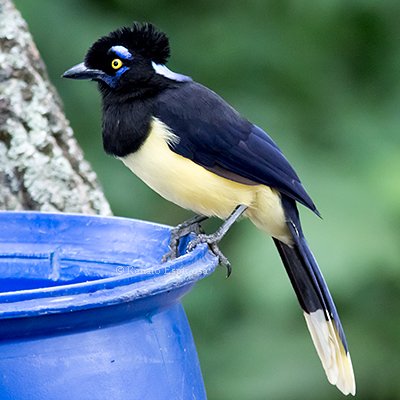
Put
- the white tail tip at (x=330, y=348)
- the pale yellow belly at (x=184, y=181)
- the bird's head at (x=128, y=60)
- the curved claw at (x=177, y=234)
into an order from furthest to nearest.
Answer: the white tail tip at (x=330, y=348)
the bird's head at (x=128, y=60)
the pale yellow belly at (x=184, y=181)
the curved claw at (x=177, y=234)

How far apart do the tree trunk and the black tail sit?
25.2 inches

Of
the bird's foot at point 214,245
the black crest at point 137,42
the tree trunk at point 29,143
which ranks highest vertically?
the black crest at point 137,42

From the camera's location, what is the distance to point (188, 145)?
125 inches

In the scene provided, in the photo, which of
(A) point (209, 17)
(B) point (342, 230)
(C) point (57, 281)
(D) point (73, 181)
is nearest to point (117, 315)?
(C) point (57, 281)

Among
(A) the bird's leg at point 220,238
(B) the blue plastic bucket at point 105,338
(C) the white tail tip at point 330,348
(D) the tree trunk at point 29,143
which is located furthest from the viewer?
(D) the tree trunk at point 29,143

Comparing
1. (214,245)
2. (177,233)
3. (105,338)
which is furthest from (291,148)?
(105,338)

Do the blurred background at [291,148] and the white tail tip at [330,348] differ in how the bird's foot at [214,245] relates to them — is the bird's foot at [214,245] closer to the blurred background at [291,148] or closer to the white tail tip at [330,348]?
→ the white tail tip at [330,348]

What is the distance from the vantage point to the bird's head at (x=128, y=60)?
10.6 ft

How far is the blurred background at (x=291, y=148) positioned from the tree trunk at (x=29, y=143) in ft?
2.79

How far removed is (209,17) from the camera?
4852 millimetres

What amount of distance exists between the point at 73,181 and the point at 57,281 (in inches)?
38.0

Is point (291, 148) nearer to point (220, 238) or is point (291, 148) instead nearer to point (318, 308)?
point (318, 308)

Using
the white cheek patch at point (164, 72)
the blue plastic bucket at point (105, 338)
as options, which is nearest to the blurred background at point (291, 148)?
the white cheek patch at point (164, 72)

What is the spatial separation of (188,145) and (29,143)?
59 centimetres
